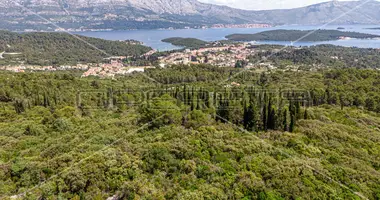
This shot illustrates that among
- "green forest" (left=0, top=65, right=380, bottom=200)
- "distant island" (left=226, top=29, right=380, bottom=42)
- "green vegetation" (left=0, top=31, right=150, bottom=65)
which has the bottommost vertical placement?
"green forest" (left=0, top=65, right=380, bottom=200)

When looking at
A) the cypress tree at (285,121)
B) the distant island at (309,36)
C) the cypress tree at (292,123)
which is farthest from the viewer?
the distant island at (309,36)

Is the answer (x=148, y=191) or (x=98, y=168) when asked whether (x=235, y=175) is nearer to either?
(x=148, y=191)

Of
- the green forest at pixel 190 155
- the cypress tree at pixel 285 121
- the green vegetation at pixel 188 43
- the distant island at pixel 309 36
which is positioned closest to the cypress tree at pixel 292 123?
the green forest at pixel 190 155

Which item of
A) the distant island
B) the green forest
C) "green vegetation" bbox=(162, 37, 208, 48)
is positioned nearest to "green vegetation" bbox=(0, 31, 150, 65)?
"green vegetation" bbox=(162, 37, 208, 48)

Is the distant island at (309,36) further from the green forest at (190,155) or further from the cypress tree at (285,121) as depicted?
the cypress tree at (285,121)

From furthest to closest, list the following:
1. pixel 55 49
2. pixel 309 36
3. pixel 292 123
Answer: pixel 309 36
pixel 55 49
pixel 292 123

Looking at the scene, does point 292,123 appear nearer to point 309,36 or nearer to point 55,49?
point 55,49

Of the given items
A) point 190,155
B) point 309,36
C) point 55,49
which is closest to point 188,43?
point 55,49

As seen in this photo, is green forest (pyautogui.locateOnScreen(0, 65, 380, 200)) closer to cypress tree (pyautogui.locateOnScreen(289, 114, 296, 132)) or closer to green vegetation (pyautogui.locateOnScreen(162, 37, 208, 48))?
cypress tree (pyautogui.locateOnScreen(289, 114, 296, 132))
